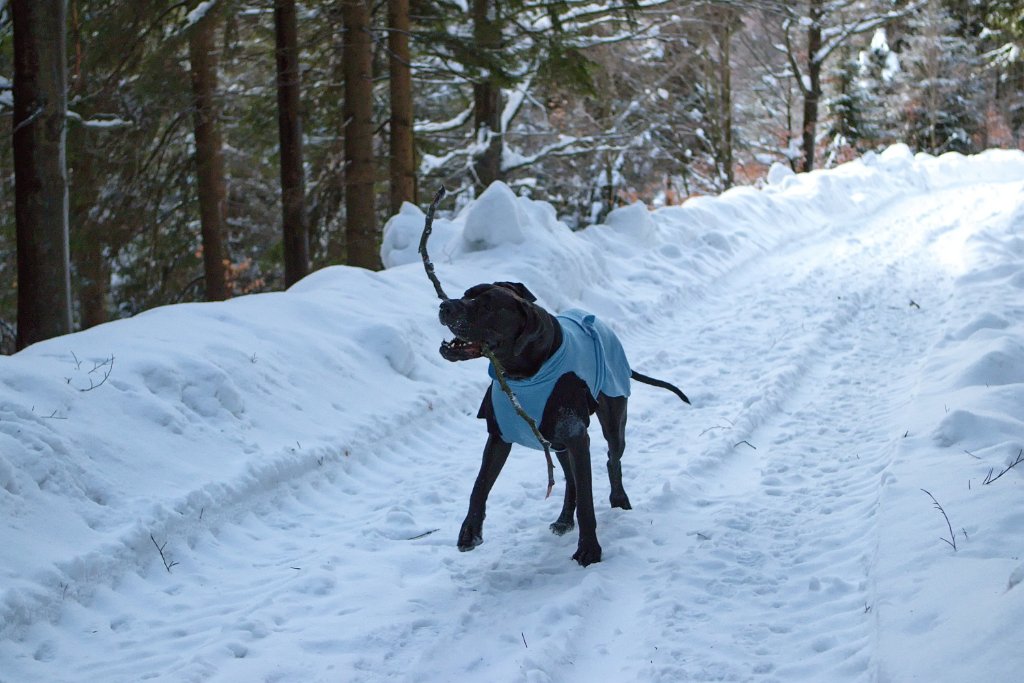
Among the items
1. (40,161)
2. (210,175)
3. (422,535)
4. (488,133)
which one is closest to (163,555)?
(422,535)

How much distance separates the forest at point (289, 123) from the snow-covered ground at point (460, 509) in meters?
2.53

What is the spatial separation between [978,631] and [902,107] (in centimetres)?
3866

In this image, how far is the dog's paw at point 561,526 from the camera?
4.97m

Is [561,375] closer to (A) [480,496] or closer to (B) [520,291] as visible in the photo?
(B) [520,291]

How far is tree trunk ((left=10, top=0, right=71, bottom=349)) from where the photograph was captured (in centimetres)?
743

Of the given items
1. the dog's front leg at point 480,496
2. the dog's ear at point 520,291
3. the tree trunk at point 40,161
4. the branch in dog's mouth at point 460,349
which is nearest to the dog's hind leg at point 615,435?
the dog's front leg at point 480,496

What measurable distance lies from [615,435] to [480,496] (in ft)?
3.12

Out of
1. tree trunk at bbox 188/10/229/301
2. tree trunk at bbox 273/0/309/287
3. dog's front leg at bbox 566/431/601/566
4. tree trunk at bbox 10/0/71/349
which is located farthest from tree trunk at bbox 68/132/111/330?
dog's front leg at bbox 566/431/601/566

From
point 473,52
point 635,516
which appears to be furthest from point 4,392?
point 473,52

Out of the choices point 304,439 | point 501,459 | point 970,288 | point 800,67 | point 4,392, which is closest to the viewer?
point 501,459

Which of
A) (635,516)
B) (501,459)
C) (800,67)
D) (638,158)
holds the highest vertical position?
(800,67)

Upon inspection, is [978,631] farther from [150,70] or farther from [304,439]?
[150,70]

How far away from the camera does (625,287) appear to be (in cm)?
1148

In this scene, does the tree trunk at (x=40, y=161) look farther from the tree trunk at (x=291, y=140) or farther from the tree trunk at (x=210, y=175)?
the tree trunk at (x=210, y=175)
